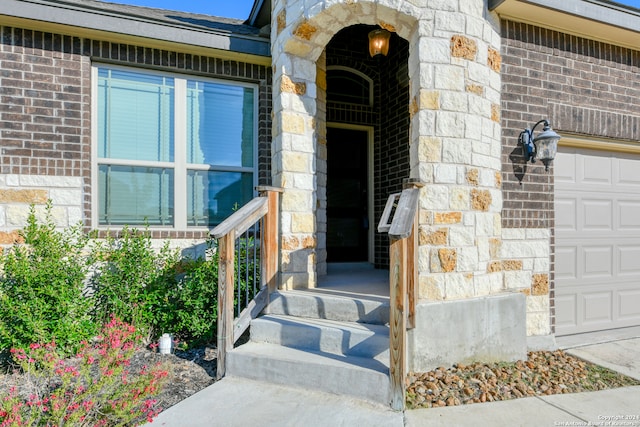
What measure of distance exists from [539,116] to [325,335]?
9.90ft

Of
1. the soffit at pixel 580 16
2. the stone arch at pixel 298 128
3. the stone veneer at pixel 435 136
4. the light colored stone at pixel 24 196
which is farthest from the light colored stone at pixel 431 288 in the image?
the light colored stone at pixel 24 196

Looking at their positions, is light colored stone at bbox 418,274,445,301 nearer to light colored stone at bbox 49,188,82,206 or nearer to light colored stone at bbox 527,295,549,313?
light colored stone at bbox 527,295,549,313

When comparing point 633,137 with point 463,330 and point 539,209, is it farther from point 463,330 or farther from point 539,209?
point 463,330

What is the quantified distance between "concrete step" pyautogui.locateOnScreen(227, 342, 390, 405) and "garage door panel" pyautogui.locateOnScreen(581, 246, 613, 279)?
9.62 ft

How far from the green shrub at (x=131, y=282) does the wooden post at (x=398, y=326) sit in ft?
7.36

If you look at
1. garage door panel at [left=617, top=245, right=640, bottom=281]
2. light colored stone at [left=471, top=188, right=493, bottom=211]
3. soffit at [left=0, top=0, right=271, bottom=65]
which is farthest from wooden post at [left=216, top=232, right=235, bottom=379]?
garage door panel at [left=617, top=245, right=640, bottom=281]

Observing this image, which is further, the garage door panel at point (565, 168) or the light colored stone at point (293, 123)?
the garage door panel at point (565, 168)

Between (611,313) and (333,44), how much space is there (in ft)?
15.0

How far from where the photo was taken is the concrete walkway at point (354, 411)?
2.40 m

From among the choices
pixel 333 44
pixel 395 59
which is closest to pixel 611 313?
pixel 395 59

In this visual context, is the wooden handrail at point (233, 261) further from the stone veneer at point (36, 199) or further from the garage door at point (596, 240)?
the garage door at point (596, 240)

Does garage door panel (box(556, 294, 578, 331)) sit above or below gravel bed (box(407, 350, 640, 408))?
above

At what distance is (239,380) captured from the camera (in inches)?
116

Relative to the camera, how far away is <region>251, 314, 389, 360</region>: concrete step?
9.52ft
